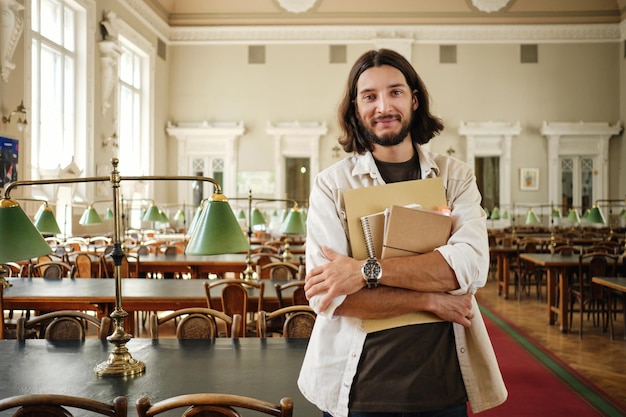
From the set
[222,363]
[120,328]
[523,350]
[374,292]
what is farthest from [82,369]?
[523,350]

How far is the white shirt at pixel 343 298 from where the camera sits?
1461 mm

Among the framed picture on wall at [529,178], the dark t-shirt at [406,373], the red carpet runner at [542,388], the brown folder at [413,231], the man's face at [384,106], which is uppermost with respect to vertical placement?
the framed picture on wall at [529,178]

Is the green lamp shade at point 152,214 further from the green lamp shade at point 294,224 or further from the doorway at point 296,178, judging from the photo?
the doorway at point 296,178

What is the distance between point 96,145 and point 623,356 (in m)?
12.2

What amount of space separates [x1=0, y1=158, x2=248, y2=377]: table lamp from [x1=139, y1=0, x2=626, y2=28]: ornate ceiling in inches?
716

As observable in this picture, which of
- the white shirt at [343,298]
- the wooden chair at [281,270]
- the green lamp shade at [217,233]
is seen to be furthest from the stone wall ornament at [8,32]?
the white shirt at [343,298]

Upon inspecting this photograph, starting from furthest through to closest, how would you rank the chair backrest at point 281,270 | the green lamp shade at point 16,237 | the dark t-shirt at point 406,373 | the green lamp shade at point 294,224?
1. the chair backrest at point 281,270
2. the green lamp shade at point 294,224
3. the green lamp shade at point 16,237
4. the dark t-shirt at point 406,373

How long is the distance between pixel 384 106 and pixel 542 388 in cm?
379

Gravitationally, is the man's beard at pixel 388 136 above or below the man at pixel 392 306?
above

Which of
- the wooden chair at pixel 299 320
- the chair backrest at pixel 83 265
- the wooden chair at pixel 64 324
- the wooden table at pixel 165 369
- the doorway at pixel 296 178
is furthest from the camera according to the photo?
the doorway at pixel 296 178

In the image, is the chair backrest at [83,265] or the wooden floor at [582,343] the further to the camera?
the chair backrest at [83,265]

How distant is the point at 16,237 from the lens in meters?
2.16

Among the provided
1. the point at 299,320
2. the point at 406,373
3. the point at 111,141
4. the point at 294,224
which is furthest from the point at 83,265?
the point at 111,141

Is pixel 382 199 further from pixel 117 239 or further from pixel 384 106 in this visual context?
pixel 117 239
